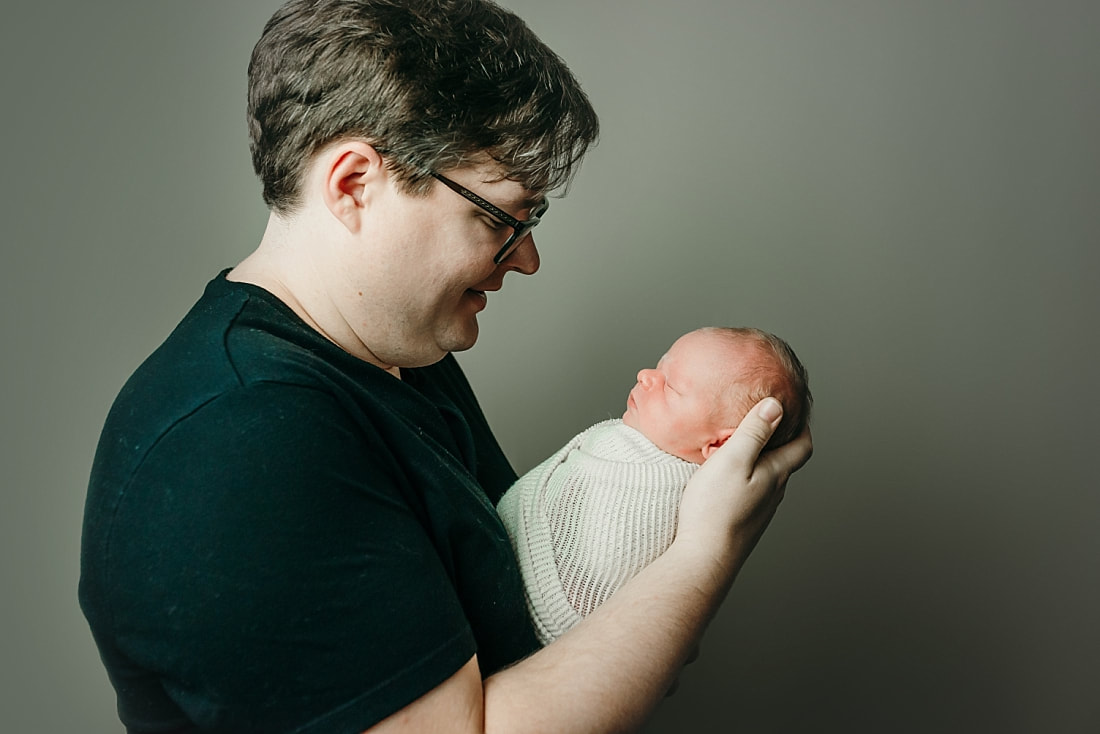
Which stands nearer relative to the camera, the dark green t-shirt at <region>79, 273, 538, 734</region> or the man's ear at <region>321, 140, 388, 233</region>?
the dark green t-shirt at <region>79, 273, 538, 734</region>

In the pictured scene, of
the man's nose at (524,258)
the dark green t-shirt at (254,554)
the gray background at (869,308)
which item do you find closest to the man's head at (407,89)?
the man's nose at (524,258)

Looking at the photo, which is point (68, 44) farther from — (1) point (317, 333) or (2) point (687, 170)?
(2) point (687, 170)

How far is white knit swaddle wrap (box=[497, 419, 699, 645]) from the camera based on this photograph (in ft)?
4.25

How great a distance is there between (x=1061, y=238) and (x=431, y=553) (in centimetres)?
182

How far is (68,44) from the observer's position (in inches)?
59.1

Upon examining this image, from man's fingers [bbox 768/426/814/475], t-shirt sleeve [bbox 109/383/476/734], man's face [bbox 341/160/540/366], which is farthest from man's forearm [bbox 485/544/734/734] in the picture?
man's face [bbox 341/160/540/366]

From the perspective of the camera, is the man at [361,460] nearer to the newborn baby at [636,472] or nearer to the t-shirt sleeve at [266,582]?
the t-shirt sleeve at [266,582]

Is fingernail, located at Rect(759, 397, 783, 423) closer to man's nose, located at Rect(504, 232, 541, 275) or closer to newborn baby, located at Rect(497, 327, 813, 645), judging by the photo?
newborn baby, located at Rect(497, 327, 813, 645)

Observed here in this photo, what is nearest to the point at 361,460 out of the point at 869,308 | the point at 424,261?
the point at 424,261

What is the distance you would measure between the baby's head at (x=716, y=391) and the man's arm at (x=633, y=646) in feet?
0.41

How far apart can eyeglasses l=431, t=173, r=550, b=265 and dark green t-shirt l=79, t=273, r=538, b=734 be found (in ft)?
0.90

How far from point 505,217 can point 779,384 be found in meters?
0.60

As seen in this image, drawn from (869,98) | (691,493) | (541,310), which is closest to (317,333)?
(691,493)

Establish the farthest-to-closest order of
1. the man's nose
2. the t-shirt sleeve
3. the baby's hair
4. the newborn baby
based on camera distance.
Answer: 1. the baby's hair
2. the newborn baby
3. the man's nose
4. the t-shirt sleeve
